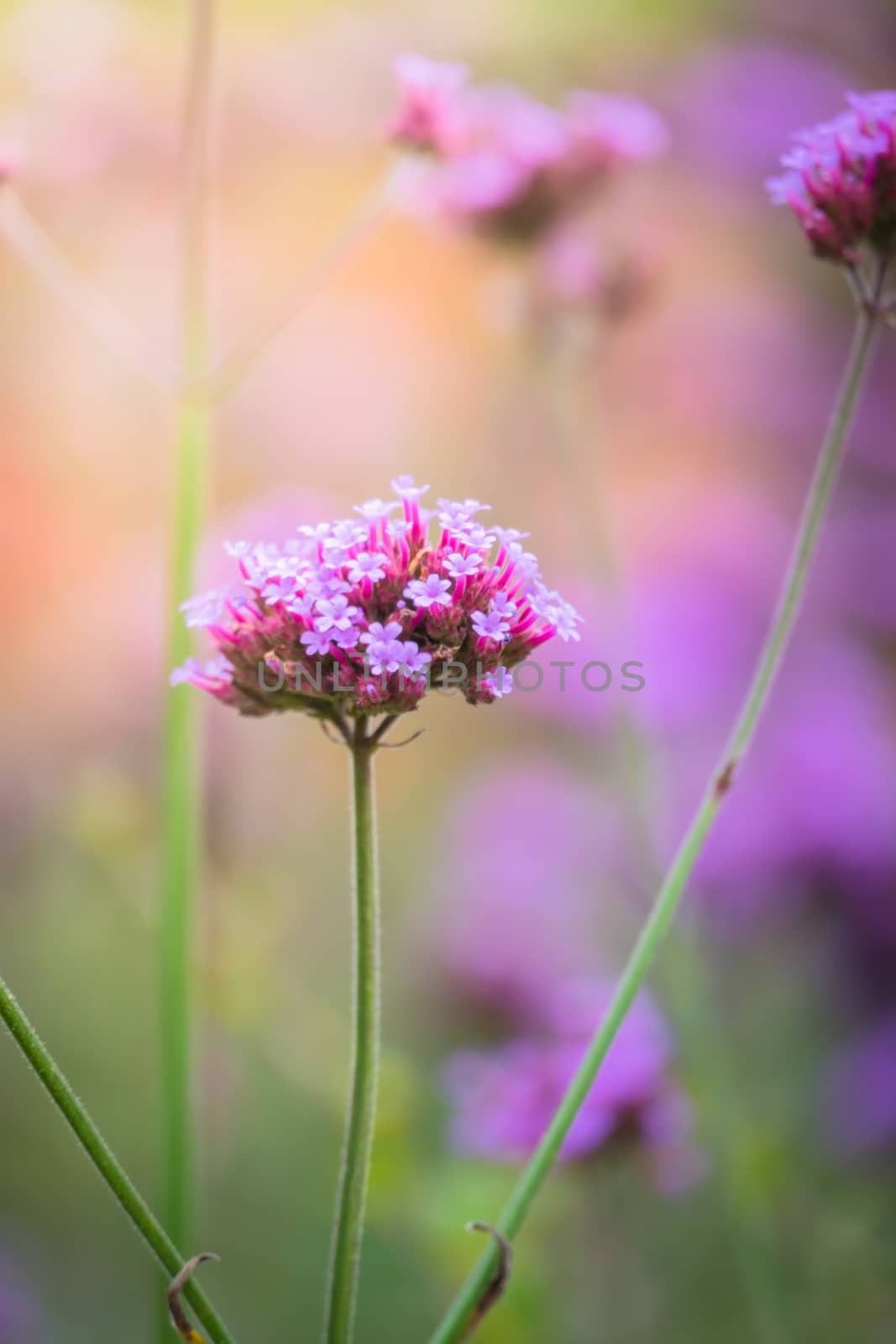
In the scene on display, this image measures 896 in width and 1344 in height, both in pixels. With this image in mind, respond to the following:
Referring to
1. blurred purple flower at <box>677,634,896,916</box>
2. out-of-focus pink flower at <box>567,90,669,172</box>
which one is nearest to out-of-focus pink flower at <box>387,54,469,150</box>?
out-of-focus pink flower at <box>567,90,669,172</box>

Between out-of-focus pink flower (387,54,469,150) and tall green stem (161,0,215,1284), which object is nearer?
tall green stem (161,0,215,1284)

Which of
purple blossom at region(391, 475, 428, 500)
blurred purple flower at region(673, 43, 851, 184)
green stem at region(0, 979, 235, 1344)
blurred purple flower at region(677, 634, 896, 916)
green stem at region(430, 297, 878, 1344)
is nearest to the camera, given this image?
green stem at region(0, 979, 235, 1344)

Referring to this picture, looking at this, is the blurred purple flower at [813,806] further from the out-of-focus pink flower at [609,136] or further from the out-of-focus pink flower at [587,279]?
the out-of-focus pink flower at [609,136]

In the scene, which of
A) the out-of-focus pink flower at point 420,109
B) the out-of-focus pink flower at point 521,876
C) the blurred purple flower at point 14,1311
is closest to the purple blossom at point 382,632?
the out-of-focus pink flower at point 420,109

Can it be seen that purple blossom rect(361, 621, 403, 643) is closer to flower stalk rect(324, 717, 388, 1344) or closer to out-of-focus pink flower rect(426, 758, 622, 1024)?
flower stalk rect(324, 717, 388, 1344)

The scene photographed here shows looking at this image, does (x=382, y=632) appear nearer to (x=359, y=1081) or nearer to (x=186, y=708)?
(x=359, y=1081)

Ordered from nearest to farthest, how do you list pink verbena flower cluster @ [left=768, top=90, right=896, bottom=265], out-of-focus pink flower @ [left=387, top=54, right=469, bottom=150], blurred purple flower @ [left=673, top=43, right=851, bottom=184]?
1. pink verbena flower cluster @ [left=768, top=90, right=896, bottom=265]
2. out-of-focus pink flower @ [left=387, top=54, right=469, bottom=150]
3. blurred purple flower @ [left=673, top=43, right=851, bottom=184]

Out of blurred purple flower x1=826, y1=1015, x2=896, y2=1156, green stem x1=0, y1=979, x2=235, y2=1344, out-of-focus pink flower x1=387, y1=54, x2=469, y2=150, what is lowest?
blurred purple flower x1=826, y1=1015, x2=896, y2=1156
